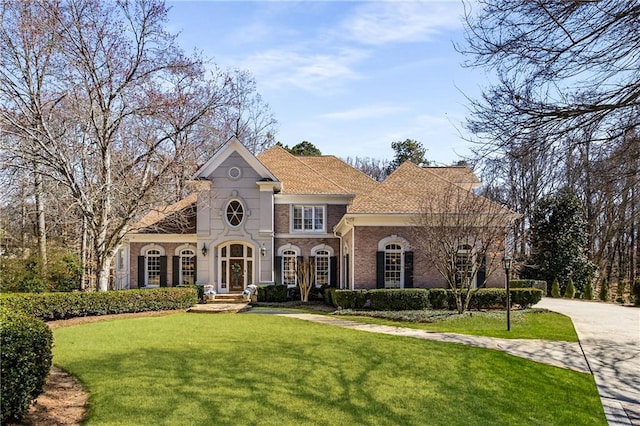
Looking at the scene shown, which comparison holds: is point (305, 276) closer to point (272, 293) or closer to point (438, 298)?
point (272, 293)

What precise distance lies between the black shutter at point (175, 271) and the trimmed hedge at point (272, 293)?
459 cm

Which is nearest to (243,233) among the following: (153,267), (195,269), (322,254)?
(195,269)

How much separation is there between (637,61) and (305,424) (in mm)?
7119

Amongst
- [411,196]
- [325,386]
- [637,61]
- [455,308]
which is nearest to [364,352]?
[325,386]

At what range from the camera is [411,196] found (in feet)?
69.2

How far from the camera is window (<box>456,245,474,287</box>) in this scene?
17.2 metres

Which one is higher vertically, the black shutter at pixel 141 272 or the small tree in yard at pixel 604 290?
the black shutter at pixel 141 272

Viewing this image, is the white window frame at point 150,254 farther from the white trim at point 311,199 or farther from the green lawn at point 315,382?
the green lawn at point 315,382

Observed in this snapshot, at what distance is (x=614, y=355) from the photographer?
11.2 metres

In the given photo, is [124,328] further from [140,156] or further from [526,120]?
[526,120]

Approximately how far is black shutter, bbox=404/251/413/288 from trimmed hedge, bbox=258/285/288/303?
6.21 meters

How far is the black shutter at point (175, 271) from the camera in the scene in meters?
24.1

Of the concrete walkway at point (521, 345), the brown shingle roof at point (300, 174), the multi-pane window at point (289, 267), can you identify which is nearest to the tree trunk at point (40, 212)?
the multi-pane window at point (289, 267)

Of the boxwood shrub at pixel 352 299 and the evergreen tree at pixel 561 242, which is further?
the evergreen tree at pixel 561 242
